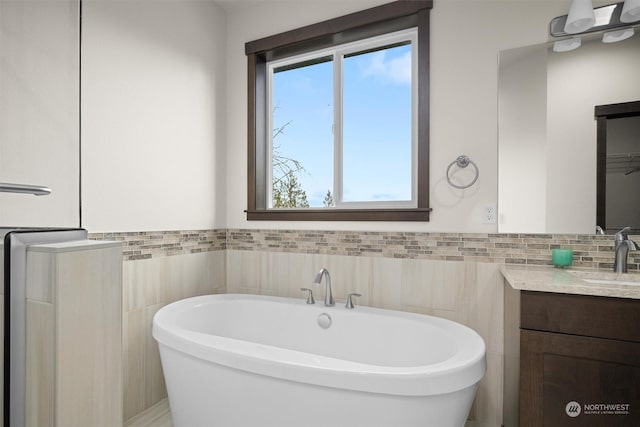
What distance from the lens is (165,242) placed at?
2.14 m

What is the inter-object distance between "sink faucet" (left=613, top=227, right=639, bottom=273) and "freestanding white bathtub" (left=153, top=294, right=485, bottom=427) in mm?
747

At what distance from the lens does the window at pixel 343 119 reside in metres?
2.14

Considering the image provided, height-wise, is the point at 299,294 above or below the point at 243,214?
below

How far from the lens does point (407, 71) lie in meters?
2.24

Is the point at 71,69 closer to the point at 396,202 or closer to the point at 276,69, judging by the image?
the point at 396,202

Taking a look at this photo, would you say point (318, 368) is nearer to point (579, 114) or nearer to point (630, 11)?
point (579, 114)

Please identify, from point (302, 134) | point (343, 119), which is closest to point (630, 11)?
point (343, 119)

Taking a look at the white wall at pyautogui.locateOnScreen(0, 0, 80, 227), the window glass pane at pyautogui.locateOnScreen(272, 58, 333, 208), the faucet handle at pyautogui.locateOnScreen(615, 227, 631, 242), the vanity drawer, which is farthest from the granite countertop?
the white wall at pyautogui.locateOnScreen(0, 0, 80, 227)

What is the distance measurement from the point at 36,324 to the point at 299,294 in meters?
1.94

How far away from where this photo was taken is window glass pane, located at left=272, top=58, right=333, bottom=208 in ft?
8.20

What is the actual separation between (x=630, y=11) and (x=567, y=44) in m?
0.25

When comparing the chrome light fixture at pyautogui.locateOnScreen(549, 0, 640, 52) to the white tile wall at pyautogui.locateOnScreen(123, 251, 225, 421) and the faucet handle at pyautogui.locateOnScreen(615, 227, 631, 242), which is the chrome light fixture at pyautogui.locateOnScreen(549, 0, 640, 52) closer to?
the faucet handle at pyautogui.locateOnScreen(615, 227, 631, 242)

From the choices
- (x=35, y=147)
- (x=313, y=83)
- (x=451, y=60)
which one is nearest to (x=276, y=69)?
(x=313, y=83)

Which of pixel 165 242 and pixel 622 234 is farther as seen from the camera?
pixel 165 242
